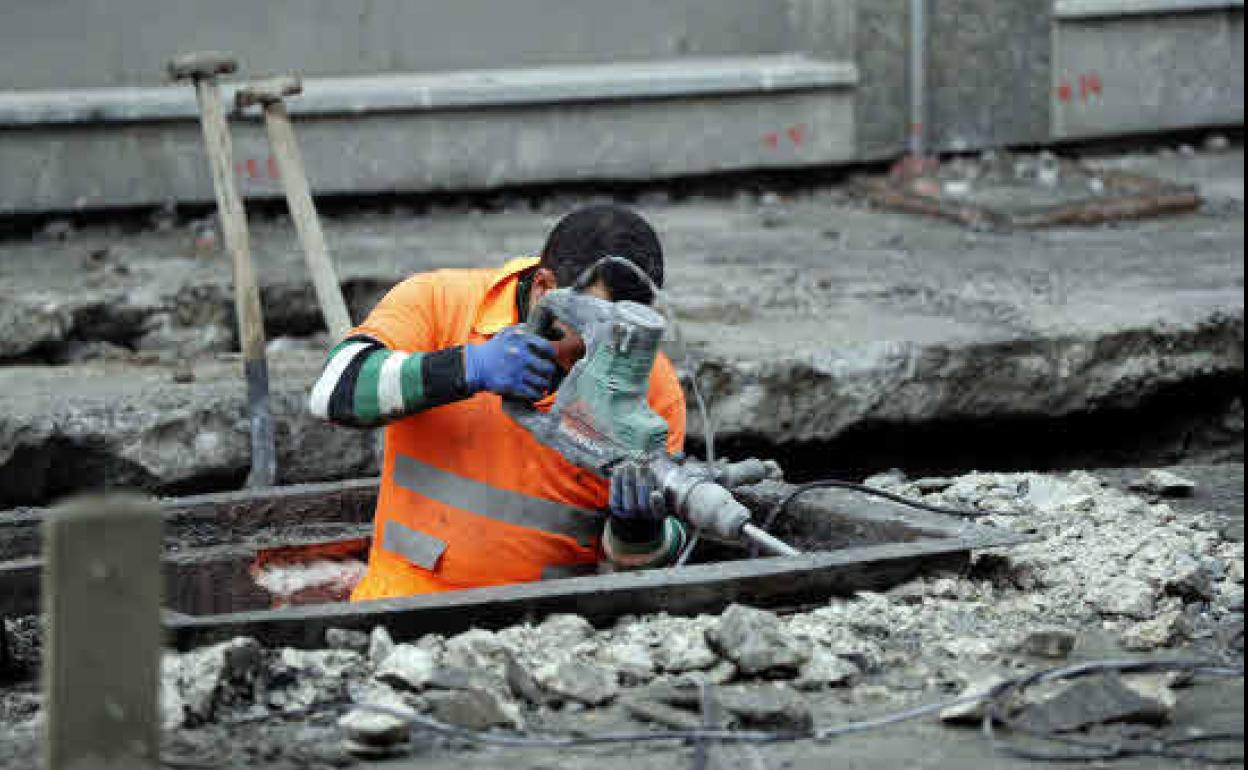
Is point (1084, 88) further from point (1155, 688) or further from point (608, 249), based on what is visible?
point (1155, 688)

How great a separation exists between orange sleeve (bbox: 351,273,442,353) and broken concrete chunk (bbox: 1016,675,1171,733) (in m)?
1.45

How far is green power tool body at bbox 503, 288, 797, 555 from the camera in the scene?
338 centimetres

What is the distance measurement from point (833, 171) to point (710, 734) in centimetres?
622

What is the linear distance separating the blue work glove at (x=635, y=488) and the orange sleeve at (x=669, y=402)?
1.40ft

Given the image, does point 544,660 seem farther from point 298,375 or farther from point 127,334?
point 127,334

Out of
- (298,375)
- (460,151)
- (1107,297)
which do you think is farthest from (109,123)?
(1107,297)

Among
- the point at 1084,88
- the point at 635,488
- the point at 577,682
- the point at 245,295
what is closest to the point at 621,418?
the point at 635,488

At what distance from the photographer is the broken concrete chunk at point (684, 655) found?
329 cm

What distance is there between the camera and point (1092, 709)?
9.91 ft

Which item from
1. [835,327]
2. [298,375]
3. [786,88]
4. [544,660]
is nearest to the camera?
[544,660]

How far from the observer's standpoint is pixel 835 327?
5.94 m

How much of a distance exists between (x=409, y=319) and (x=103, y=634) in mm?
1720

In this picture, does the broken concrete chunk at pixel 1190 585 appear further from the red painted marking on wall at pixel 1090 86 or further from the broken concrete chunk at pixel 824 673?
the red painted marking on wall at pixel 1090 86

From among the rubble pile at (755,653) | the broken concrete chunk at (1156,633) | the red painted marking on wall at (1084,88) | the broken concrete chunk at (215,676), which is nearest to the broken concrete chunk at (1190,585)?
the rubble pile at (755,653)
